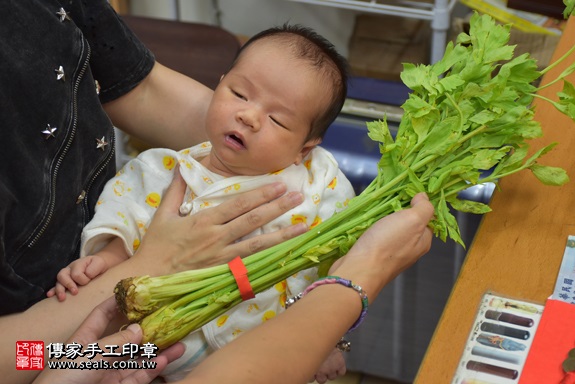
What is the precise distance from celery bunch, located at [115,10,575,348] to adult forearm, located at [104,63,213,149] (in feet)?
1.64

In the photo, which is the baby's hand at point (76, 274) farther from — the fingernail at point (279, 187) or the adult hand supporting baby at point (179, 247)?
the fingernail at point (279, 187)

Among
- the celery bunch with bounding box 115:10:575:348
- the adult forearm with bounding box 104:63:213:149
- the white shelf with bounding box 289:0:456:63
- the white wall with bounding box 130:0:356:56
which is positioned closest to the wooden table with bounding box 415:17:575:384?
the celery bunch with bounding box 115:10:575:348

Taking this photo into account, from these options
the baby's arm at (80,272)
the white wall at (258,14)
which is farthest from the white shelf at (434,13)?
the baby's arm at (80,272)

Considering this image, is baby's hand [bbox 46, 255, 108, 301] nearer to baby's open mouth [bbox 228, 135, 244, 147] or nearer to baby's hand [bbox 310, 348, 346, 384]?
baby's open mouth [bbox 228, 135, 244, 147]

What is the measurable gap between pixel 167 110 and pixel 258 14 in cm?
206

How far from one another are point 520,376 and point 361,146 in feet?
3.65

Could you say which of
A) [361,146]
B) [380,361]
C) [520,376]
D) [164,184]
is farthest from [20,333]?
[380,361]

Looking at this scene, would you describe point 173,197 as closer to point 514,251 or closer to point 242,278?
point 242,278

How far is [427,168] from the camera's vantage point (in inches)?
55.4

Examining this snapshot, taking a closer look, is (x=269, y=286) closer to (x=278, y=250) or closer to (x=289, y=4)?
(x=278, y=250)

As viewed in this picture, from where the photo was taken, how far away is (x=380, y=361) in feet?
8.18

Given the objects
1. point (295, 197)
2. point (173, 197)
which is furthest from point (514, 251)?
point (173, 197)

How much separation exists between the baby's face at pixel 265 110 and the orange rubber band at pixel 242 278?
0.81 feet

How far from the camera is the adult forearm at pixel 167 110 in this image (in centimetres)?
179
